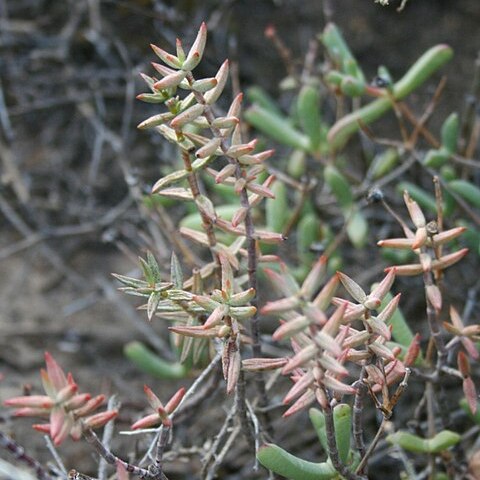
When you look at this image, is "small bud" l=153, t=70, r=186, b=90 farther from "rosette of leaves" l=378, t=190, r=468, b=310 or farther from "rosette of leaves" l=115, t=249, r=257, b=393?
"rosette of leaves" l=378, t=190, r=468, b=310

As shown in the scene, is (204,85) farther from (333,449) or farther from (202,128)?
(333,449)

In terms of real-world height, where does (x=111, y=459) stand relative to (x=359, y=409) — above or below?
below

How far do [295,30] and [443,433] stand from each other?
1664 millimetres

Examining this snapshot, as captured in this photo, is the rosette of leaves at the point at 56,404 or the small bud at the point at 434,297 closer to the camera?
the rosette of leaves at the point at 56,404

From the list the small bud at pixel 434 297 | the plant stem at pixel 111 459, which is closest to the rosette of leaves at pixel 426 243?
the small bud at pixel 434 297

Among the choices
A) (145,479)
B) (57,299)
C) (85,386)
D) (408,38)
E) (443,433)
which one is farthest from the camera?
(408,38)

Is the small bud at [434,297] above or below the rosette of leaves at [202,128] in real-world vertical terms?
below

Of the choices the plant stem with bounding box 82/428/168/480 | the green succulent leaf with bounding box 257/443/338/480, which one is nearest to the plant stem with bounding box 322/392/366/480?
the green succulent leaf with bounding box 257/443/338/480

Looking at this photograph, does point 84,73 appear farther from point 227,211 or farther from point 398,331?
point 398,331

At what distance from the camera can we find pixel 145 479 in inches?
45.0

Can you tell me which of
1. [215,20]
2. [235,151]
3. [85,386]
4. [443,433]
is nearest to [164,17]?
[215,20]

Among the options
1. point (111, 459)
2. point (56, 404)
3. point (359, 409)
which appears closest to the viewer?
point (56, 404)

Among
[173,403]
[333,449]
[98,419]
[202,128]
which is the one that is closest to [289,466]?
[333,449]

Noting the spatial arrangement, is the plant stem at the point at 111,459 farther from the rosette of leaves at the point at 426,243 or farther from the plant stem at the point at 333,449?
the rosette of leaves at the point at 426,243
